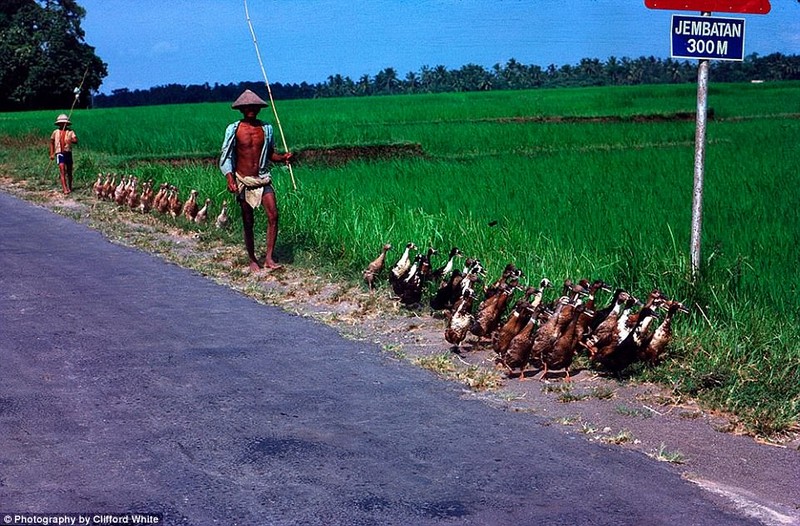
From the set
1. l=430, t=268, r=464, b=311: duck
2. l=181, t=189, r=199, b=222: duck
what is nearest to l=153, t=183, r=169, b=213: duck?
l=181, t=189, r=199, b=222: duck

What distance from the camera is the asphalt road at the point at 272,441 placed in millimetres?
3787

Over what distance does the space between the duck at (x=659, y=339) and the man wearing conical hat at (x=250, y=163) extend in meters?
4.60

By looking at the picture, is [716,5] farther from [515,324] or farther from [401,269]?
[401,269]

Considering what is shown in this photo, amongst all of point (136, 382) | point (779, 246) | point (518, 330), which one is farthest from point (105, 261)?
point (779, 246)

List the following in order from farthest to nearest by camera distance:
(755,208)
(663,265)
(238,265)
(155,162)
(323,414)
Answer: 1. (155,162)
2. (755,208)
3. (238,265)
4. (663,265)
5. (323,414)

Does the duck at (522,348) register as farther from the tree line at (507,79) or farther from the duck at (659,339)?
the tree line at (507,79)

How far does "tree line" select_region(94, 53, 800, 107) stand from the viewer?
2844 inches

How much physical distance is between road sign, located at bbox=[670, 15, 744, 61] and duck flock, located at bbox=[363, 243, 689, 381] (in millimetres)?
1614

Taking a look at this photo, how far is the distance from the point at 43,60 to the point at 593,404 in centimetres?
5360

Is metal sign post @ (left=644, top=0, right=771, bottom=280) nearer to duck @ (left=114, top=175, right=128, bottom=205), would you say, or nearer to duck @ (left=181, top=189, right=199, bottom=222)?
duck @ (left=181, top=189, right=199, bottom=222)

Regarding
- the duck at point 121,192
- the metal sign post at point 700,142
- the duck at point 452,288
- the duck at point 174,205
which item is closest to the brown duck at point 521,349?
the duck at point 452,288

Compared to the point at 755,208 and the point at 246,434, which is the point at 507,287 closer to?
the point at 246,434

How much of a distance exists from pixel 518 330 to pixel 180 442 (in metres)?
2.27

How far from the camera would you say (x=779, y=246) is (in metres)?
8.02
